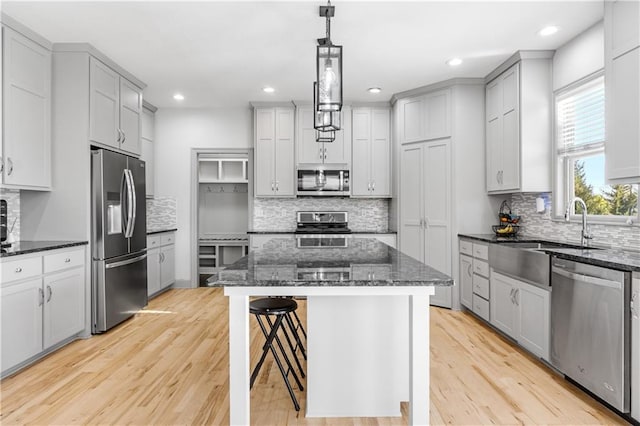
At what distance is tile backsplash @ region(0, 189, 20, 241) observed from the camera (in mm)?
3521

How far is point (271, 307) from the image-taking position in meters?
2.37

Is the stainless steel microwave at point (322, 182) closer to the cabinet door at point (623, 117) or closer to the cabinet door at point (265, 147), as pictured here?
the cabinet door at point (265, 147)

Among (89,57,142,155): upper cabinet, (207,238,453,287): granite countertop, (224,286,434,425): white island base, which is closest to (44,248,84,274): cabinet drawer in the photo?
(89,57,142,155): upper cabinet

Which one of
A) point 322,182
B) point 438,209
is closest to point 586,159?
point 438,209

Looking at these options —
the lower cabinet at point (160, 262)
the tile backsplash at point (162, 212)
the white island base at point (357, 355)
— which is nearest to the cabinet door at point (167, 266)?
the lower cabinet at point (160, 262)

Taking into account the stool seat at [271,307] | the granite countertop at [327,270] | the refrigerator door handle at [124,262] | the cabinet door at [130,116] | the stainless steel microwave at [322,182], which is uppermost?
the cabinet door at [130,116]

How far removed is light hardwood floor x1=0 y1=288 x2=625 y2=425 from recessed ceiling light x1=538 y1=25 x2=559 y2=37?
107 inches

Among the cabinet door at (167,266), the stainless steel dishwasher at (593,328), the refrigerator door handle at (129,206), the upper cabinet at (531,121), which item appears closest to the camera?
the stainless steel dishwasher at (593,328)

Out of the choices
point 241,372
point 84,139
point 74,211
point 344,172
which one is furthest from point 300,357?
point 344,172

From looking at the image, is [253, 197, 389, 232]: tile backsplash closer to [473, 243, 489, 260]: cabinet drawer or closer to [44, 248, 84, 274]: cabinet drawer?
[473, 243, 489, 260]: cabinet drawer

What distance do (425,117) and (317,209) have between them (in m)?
2.09

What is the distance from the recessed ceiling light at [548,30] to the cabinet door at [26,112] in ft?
14.3

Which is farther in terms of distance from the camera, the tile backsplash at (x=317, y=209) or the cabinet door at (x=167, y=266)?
the tile backsplash at (x=317, y=209)

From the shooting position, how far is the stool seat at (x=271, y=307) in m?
2.31
